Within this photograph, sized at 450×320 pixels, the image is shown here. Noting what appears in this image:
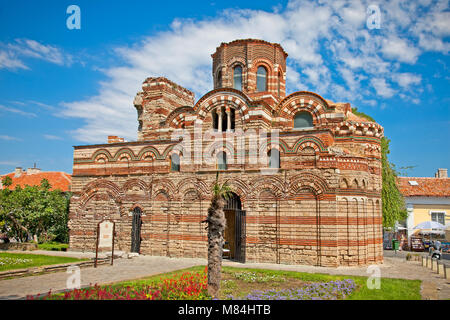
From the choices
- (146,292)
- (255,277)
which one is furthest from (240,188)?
(146,292)

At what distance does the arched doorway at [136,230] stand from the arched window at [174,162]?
2.85 m

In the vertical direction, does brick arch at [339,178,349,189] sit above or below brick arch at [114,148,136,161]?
below

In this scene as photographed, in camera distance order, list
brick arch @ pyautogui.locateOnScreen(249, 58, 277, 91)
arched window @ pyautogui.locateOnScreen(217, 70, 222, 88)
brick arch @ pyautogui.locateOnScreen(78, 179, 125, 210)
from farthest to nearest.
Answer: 1. arched window @ pyautogui.locateOnScreen(217, 70, 222, 88)
2. brick arch @ pyautogui.locateOnScreen(249, 58, 277, 91)
3. brick arch @ pyautogui.locateOnScreen(78, 179, 125, 210)

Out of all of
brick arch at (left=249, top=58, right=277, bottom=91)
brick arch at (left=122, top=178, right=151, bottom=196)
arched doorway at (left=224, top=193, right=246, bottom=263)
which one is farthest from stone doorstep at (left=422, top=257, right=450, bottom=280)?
brick arch at (left=122, top=178, right=151, bottom=196)

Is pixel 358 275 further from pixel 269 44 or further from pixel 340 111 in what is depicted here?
pixel 269 44

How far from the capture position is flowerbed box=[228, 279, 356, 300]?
9289 mm

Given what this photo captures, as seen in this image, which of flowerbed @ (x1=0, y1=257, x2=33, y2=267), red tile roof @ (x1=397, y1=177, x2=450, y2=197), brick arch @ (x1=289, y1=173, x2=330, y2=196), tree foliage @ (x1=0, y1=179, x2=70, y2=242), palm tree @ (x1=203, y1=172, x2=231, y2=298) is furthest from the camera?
red tile roof @ (x1=397, y1=177, x2=450, y2=197)

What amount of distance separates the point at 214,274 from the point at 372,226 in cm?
985

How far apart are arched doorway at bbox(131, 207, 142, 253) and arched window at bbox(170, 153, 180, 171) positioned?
285cm

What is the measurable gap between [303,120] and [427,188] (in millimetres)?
18137

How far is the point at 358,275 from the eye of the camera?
42.6 feet

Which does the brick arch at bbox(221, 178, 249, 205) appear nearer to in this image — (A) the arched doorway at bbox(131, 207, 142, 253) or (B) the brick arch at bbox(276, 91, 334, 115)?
(B) the brick arch at bbox(276, 91, 334, 115)

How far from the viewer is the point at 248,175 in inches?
647
